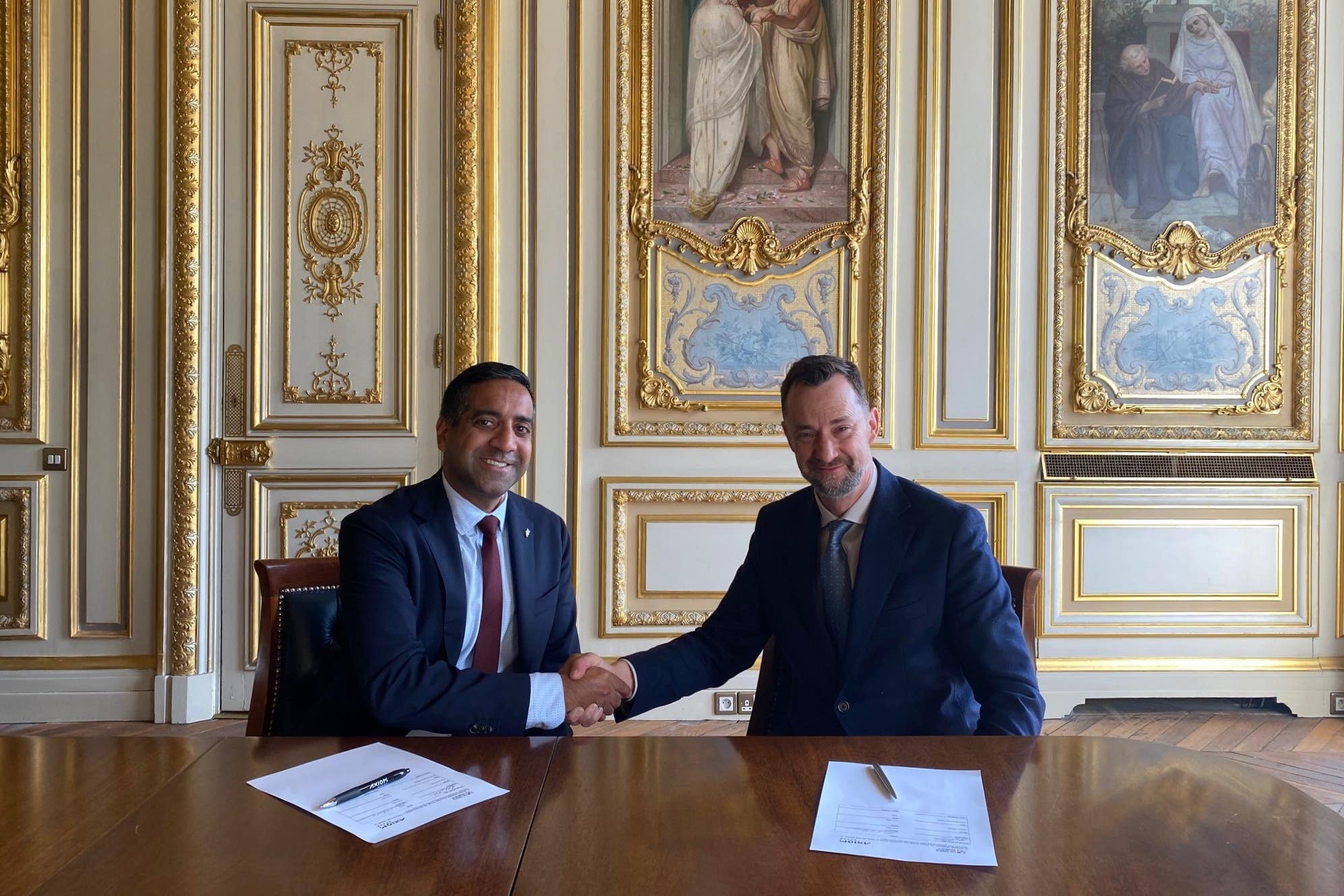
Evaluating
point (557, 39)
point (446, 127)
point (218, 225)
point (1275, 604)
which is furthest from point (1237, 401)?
point (218, 225)

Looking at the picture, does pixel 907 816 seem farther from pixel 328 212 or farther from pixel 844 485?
pixel 328 212

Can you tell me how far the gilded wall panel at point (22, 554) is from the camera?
148 inches

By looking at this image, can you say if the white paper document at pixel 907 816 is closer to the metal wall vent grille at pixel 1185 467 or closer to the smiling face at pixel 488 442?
the smiling face at pixel 488 442

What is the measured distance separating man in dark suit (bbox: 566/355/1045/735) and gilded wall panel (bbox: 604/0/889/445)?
201cm

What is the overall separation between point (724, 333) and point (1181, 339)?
73.9 inches

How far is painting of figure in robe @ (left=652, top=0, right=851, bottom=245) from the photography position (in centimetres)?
385

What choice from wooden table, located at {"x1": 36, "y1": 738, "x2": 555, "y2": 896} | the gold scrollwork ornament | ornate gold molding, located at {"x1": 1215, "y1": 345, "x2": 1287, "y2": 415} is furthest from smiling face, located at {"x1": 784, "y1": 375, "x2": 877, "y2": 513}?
ornate gold molding, located at {"x1": 1215, "y1": 345, "x2": 1287, "y2": 415}

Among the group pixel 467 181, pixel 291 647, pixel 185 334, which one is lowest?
pixel 291 647

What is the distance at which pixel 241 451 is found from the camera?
149 inches

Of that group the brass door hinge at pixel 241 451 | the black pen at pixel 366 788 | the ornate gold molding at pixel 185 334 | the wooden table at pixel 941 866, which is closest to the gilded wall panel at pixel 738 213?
the brass door hinge at pixel 241 451

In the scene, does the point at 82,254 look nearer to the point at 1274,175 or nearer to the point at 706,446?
the point at 706,446

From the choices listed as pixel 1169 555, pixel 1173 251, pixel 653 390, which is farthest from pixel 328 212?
pixel 1169 555

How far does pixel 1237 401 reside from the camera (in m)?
3.91

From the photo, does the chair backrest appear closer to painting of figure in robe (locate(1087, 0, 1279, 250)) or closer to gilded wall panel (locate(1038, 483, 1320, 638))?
gilded wall panel (locate(1038, 483, 1320, 638))
